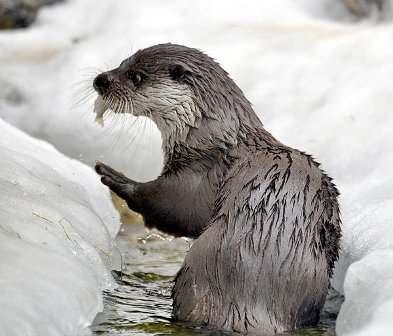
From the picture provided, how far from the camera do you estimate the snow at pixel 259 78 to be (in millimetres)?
5385

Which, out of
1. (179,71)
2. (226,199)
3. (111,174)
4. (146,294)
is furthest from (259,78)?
(226,199)

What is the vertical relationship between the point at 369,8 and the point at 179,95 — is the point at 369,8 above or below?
above

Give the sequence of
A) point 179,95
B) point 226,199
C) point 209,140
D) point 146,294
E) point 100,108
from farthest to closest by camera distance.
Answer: point 100,108 → point 179,95 → point 209,140 → point 146,294 → point 226,199

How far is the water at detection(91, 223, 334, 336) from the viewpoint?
3975mm

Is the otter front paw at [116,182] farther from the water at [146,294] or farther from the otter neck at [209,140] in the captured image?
the water at [146,294]

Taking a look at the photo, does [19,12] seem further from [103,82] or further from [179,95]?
[179,95]

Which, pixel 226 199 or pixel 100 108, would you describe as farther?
pixel 100 108

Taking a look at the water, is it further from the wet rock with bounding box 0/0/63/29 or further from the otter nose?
the wet rock with bounding box 0/0/63/29

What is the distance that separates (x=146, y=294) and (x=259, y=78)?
2524 mm

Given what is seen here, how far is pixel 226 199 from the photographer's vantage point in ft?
14.0

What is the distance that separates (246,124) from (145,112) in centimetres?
48

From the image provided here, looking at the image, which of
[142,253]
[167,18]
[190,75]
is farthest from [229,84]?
[167,18]

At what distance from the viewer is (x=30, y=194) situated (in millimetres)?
4457

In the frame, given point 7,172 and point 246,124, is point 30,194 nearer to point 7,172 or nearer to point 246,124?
point 7,172
